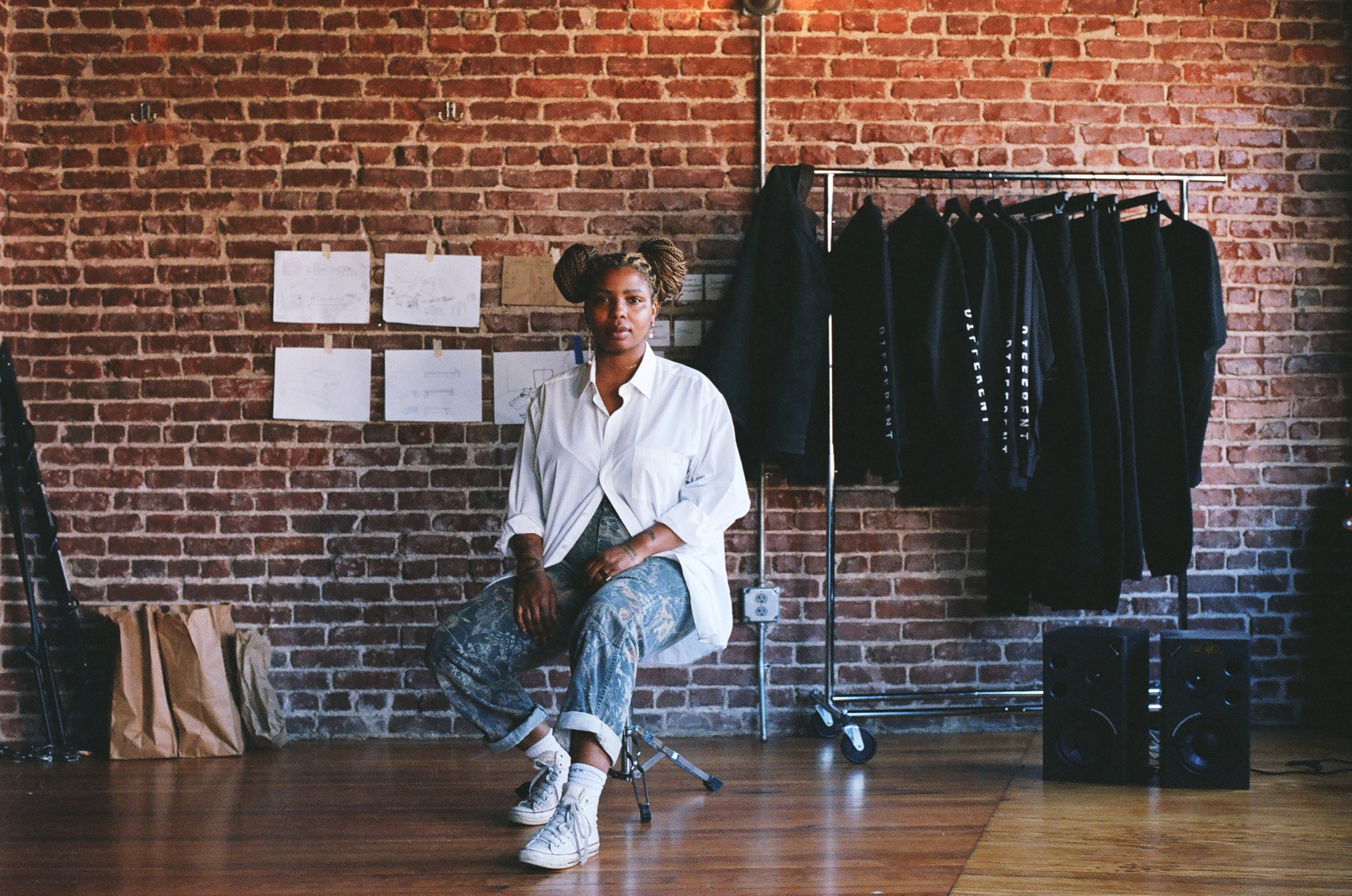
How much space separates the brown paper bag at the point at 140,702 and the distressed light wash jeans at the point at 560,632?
1.35m

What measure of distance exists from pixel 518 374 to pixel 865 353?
1.17 m

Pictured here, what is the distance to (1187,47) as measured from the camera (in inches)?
156

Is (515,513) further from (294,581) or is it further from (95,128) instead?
(95,128)

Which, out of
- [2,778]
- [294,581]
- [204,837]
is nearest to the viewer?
[204,837]

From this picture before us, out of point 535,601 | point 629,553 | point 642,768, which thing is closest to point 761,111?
point 629,553

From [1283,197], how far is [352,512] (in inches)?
136

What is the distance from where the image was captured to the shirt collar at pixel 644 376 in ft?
9.55

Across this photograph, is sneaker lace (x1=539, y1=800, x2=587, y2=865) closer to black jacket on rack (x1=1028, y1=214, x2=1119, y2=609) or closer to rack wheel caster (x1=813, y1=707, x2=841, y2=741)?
rack wheel caster (x1=813, y1=707, x2=841, y2=741)

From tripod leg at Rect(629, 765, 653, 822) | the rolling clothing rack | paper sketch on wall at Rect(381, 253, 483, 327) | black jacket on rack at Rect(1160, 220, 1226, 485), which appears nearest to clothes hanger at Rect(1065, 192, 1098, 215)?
the rolling clothing rack

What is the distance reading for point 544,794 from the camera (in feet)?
9.02

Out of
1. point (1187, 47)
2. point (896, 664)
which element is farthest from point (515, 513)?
point (1187, 47)

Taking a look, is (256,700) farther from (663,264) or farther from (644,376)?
(663,264)

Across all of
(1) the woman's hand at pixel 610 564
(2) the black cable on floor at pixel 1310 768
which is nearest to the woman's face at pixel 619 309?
(1) the woman's hand at pixel 610 564

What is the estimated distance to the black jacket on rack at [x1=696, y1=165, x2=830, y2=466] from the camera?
11.7ft
